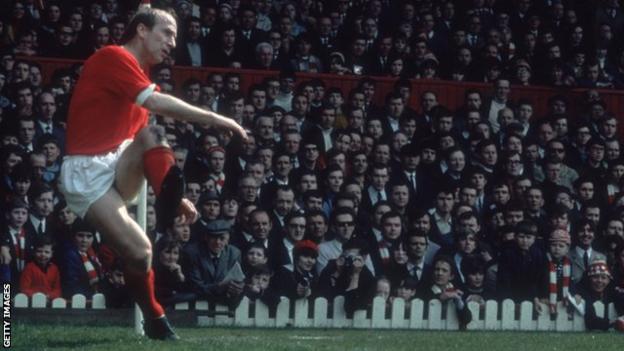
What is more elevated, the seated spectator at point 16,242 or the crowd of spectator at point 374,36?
the crowd of spectator at point 374,36

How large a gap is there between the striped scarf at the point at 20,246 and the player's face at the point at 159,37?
4.33 metres

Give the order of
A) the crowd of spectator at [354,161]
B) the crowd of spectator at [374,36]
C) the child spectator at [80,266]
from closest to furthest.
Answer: the child spectator at [80,266] → the crowd of spectator at [354,161] → the crowd of spectator at [374,36]

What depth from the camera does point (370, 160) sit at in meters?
16.0

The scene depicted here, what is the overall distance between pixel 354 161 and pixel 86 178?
681 cm

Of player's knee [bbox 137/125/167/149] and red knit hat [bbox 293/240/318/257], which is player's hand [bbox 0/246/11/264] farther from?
player's knee [bbox 137/125/167/149]

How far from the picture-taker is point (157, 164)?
8.82m

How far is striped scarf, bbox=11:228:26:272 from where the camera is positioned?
13188mm

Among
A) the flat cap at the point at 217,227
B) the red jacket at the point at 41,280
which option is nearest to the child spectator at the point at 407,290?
the flat cap at the point at 217,227

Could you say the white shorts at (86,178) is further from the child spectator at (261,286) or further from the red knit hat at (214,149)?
the red knit hat at (214,149)

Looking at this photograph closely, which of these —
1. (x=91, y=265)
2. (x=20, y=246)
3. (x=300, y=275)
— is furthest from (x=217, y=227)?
(x=20, y=246)

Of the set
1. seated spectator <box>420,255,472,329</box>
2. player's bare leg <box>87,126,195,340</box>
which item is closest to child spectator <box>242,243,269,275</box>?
seated spectator <box>420,255,472,329</box>

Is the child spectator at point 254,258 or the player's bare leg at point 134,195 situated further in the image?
the child spectator at point 254,258

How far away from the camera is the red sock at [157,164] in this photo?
880 cm

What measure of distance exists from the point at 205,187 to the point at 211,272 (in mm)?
1735
